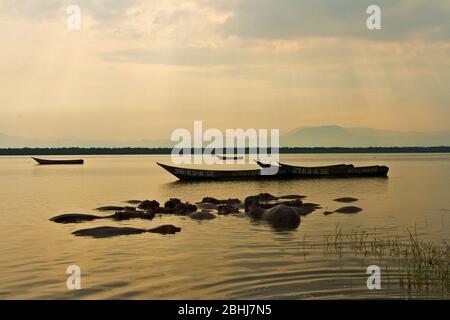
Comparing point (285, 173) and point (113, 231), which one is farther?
point (285, 173)

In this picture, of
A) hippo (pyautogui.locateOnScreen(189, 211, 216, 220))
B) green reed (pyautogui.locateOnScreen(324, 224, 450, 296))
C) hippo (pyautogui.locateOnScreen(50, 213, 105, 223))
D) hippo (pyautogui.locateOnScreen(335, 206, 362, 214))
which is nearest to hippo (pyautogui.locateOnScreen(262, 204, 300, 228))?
green reed (pyautogui.locateOnScreen(324, 224, 450, 296))

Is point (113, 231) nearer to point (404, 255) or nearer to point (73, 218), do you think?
point (73, 218)

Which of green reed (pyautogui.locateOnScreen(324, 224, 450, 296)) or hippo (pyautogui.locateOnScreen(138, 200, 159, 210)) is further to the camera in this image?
hippo (pyautogui.locateOnScreen(138, 200, 159, 210))

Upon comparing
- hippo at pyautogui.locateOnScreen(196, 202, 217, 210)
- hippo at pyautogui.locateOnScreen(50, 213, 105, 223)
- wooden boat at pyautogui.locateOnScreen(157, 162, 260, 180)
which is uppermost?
wooden boat at pyautogui.locateOnScreen(157, 162, 260, 180)

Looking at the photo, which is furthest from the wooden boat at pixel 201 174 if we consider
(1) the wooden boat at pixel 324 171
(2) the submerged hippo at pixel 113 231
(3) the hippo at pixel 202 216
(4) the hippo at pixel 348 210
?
(2) the submerged hippo at pixel 113 231

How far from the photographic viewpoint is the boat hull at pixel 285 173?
55.8 meters

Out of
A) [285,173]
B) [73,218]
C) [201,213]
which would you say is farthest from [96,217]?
[285,173]

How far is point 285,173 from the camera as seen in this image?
194 ft

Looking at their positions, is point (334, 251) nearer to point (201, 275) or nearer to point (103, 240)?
point (201, 275)

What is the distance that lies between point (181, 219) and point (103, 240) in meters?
6.54

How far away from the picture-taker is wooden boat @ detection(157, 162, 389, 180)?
183ft

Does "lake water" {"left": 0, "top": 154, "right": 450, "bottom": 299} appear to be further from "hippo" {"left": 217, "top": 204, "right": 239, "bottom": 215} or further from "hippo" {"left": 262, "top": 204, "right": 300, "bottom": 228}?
"hippo" {"left": 217, "top": 204, "right": 239, "bottom": 215}
